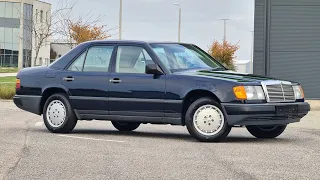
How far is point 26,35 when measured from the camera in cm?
8831

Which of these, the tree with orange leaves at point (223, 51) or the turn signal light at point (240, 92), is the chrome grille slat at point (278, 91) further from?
the tree with orange leaves at point (223, 51)

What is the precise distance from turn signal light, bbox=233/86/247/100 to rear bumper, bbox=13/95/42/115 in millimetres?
3788

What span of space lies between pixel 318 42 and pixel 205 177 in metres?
23.3

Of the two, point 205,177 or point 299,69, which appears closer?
point 205,177

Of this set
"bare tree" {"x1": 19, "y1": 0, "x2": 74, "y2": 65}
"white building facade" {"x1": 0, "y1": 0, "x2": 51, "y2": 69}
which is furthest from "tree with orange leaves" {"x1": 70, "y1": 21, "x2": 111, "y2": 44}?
"white building facade" {"x1": 0, "y1": 0, "x2": 51, "y2": 69}

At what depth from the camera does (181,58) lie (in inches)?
496

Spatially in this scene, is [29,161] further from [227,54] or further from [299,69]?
[227,54]

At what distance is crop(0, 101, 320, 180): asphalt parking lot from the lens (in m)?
8.15

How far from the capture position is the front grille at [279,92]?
1153cm

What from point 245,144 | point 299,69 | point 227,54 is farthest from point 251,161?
point 227,54

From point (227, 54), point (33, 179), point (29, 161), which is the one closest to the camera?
point (33, 179)

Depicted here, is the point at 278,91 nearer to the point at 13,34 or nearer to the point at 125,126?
the point at 125,126

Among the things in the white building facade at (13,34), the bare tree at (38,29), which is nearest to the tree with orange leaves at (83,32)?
the bare tree at (38,29)

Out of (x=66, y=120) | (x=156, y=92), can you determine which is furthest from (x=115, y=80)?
(x=66, y=120)
